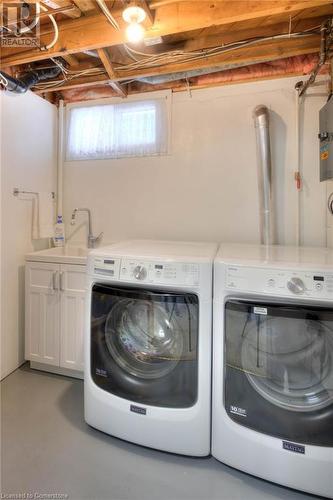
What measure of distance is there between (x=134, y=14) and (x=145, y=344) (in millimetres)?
1771

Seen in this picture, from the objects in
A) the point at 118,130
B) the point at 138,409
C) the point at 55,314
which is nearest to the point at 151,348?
the point at 138,409

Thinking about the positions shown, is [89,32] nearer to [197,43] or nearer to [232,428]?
[197,43]

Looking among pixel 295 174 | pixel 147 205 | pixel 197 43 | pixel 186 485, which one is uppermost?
pixel 197 43

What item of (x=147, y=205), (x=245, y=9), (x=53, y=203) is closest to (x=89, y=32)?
(x=245, y=9)

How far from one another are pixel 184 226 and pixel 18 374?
1.85m

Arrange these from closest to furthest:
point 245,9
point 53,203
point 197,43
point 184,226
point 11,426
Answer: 1. point 245,9
2. point 11,426
3. point 197,43
4. point 184,226
5. point 53,203

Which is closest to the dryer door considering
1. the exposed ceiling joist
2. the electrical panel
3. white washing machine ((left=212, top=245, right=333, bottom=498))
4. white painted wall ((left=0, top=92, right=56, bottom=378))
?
white washing machine ((left=212, top=245, right=333, bottom=498))

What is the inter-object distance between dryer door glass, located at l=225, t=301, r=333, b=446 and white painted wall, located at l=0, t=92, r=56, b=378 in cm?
177

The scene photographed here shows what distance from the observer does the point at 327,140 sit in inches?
69.7

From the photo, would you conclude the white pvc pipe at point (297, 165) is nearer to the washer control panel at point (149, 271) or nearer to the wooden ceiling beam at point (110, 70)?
the washer control panel at point (149, 271)

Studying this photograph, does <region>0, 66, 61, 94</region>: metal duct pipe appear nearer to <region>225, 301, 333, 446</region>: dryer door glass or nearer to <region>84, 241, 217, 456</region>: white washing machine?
<region>84, 241, 217, 456</region>: white washing machine

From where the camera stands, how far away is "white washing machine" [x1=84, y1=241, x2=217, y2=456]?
139 cm

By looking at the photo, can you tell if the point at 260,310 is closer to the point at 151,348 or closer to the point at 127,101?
the point at 151,348

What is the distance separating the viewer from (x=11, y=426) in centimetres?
167
